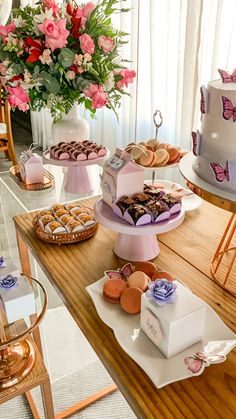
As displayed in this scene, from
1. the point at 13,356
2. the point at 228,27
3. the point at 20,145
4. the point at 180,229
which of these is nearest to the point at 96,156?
the point at 180,229

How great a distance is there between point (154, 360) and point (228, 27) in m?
1.49

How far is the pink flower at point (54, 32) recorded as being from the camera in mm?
1200

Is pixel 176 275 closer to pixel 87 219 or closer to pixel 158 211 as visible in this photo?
pixel 158 211

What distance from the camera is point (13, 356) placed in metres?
1.05

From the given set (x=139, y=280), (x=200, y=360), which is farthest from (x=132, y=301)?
(x=200, y=360)

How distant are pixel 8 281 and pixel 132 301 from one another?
0.30 m

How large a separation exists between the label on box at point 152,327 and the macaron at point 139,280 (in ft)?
0.32

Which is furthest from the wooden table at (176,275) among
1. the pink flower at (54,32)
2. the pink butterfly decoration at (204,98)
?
the pink flower at (54,32)

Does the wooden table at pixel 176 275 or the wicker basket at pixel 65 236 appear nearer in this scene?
the wooden table at pixel 176 275

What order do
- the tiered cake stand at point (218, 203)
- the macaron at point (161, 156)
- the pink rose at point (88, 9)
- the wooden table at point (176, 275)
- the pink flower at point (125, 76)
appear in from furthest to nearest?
the pink flower at point (125, 76) → the pink rose at point (88, 9) → the macaron at point (161, 156) → the tiered cake stand at point (218, 203) → the wooden table at point (176, 275)

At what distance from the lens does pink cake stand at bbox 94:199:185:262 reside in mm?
884

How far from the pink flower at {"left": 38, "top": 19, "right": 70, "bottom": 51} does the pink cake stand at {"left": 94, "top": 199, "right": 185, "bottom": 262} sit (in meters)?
0.56

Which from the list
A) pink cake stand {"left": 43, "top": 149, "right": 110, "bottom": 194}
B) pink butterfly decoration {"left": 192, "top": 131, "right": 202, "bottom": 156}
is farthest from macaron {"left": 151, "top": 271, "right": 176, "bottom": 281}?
pink cake stand {"left": 43, "top": 149, "right": 110, "bottom": 194}

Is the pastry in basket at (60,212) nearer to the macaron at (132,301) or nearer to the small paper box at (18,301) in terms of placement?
the small paper box at (18,301)
